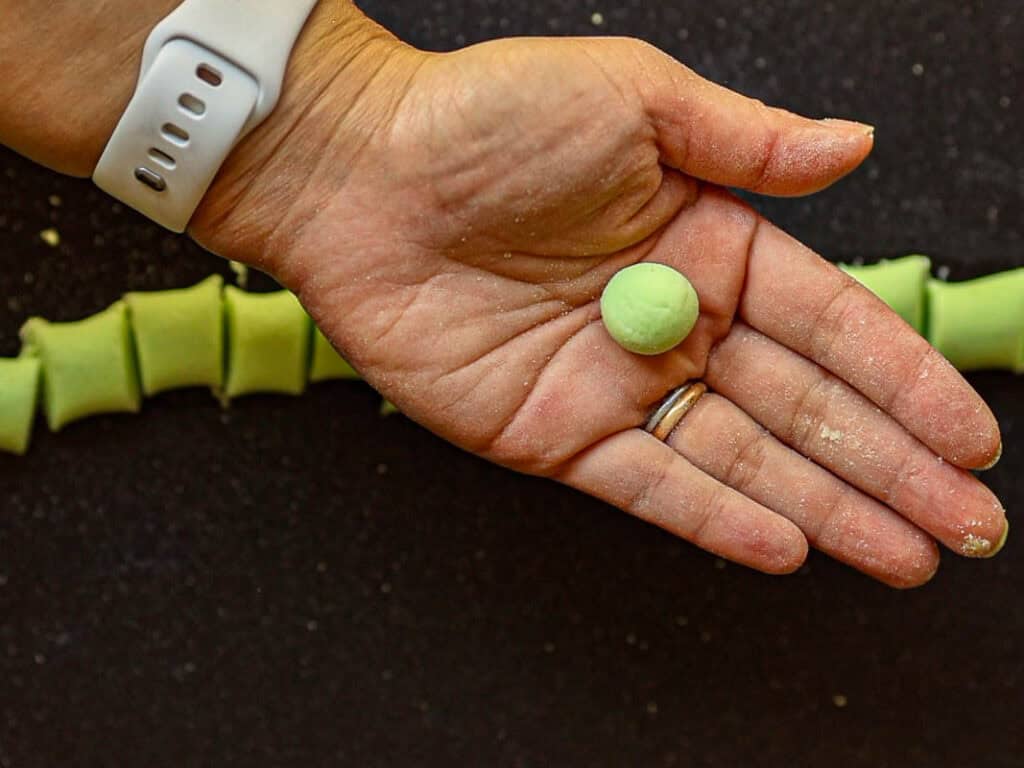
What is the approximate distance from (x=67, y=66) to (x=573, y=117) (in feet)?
1.12

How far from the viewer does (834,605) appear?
0.97 m

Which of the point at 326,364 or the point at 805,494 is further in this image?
the point at 326,364

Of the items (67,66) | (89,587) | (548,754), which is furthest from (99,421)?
(548,754)

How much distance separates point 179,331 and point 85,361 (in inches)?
3.4

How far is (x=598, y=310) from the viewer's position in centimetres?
78

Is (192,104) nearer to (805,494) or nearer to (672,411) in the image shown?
(672,411)

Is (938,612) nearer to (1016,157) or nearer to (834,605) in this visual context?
(834,605)

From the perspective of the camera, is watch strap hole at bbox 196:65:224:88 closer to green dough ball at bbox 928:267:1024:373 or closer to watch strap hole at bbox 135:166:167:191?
watch strap hole at bbox 135:166:167:191

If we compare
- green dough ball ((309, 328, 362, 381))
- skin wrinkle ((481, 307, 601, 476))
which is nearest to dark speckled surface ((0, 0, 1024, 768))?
green dough ball ((309, 328, 362, 381))

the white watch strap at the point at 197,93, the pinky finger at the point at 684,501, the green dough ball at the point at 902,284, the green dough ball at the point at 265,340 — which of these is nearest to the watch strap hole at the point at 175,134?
the white watch strap at the point at 197,93

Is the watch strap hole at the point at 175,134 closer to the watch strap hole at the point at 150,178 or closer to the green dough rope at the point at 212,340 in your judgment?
the watch strap hole at the point at 150,178

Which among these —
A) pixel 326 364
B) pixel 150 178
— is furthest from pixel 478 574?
pixel 150 178

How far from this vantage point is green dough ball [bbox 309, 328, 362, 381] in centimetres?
93

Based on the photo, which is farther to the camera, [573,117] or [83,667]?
[83,667]
